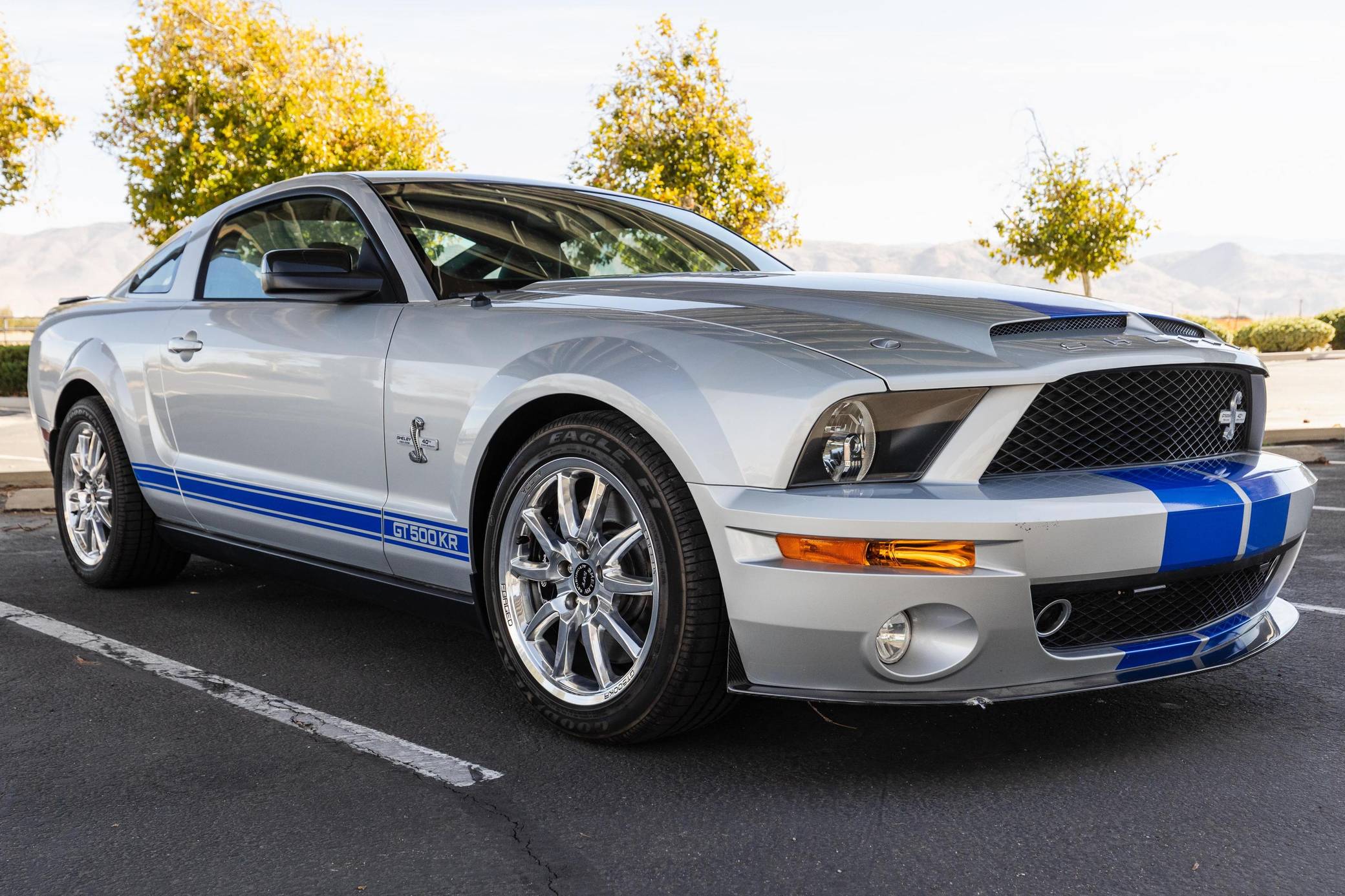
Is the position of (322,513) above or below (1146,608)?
above

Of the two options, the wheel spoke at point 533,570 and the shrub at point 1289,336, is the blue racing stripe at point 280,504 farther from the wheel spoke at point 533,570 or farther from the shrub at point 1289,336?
the shrub at point 1289,336

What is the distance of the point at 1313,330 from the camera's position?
88.2 ft

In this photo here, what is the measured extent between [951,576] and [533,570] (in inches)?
42.8

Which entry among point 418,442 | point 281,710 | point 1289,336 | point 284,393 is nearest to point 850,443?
point 418,442

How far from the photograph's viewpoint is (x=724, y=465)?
2672 mm

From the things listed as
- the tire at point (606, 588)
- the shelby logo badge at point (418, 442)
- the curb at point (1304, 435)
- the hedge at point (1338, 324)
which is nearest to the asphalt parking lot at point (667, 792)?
the tire at point (606, 588)

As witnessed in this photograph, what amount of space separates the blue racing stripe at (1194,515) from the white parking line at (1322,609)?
1.74 m

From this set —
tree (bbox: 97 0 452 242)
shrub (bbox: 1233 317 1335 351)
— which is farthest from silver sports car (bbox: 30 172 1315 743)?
shrub (bbox: 1233 317 1335 351)

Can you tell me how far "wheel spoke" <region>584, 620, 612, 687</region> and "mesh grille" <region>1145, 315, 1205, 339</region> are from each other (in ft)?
5.33

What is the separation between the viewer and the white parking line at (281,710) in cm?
289

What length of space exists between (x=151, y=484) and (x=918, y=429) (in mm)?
3103

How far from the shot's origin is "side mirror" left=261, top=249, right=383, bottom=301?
3492mm

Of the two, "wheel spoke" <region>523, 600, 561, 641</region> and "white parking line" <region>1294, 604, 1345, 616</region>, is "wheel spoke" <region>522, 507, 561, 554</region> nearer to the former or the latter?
"wheel spoke" <region>523, 600, 561, 641</region>

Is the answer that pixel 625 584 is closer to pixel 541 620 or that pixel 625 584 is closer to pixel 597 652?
pixel 597 652
